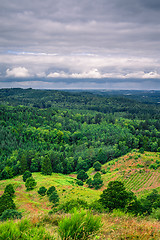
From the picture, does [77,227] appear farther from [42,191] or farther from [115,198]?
[42,191]

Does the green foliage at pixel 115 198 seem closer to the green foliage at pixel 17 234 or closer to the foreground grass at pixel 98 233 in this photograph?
the foreground grass at pixel 98 233

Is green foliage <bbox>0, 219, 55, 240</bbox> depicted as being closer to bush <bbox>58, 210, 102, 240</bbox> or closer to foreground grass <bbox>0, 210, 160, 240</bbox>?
foreground grass <bbox>0, 210, 160, 240</bbox>

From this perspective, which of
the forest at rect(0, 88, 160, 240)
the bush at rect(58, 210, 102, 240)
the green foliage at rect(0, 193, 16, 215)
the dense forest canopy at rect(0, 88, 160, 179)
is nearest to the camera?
the bush at rect(58, 210, 102, 240)

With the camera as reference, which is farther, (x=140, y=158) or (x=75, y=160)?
(x=75, y=160)

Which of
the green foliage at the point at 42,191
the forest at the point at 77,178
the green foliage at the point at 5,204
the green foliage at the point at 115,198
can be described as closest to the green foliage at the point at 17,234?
the forest at the point at 77,178

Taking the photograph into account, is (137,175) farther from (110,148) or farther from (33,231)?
(33,231)

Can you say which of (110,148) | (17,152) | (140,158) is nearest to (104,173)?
(140,158)

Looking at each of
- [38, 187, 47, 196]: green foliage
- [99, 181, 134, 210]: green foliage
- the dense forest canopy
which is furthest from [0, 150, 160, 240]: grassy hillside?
the dense forest canopy

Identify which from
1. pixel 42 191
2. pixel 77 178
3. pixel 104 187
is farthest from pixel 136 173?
pixel 42 191
